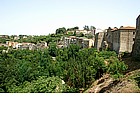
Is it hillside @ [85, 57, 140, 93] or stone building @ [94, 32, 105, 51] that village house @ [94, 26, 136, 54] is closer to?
stone building @ [94, 32, 105, 51]

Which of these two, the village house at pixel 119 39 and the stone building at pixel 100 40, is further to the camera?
the stone building at pixel 100 40

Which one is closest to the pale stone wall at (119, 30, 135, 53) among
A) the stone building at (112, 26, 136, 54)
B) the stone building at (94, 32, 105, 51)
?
the stone building at (112, 26, 136, 54)

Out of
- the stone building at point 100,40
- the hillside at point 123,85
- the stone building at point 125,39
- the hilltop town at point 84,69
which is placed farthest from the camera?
the stone building at point 100,40

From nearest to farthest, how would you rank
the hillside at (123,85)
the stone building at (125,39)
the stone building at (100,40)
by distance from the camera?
the hillside at (123,85)
the stone building at (125,39)
the stone building at (100,40)

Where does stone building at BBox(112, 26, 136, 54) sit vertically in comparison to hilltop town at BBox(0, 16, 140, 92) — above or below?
above

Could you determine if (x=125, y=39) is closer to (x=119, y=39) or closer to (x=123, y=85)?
(x=119, y=39)

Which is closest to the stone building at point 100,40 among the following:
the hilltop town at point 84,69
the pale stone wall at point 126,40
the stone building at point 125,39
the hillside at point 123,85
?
the hilltop town at point 84,69

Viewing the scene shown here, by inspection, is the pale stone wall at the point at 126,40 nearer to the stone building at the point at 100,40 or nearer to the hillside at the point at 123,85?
the stone building at the point at 100,40

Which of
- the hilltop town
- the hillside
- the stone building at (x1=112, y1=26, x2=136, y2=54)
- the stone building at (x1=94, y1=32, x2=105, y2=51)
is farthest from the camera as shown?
the stone building at (x1=94, y1=32, x2=105, y2=51)

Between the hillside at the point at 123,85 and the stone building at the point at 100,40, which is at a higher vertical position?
the stone building at the point at 100,40

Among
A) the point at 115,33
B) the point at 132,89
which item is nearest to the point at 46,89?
the point at 132,89
